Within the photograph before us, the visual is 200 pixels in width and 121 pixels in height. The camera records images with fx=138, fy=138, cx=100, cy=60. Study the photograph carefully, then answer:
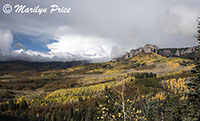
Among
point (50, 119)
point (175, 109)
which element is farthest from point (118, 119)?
point (50, 119)

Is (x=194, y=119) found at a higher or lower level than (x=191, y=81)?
lower

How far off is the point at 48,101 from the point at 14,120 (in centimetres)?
4482

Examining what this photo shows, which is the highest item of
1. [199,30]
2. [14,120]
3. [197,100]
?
[199,30]

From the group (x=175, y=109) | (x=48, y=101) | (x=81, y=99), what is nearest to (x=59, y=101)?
(x=48, y=101)

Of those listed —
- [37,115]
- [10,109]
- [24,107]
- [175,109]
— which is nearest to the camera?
[175,109]

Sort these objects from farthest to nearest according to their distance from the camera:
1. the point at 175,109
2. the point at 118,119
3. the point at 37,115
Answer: the point at 37,115
the point at 175,109
the point at 118,119

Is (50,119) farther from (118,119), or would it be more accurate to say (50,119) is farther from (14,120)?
(118,119)

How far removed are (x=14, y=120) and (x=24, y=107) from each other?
22.3 m

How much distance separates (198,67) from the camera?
16.8 metres

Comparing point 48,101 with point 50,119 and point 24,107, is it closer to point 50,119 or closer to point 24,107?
point 24,107

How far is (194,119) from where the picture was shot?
1509 cm

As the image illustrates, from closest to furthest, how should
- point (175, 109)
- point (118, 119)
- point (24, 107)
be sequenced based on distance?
1. point (118, 119)
2. point (175, 109)
3. point (24, 107)

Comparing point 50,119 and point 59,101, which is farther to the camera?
point 59,101

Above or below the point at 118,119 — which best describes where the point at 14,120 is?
below
